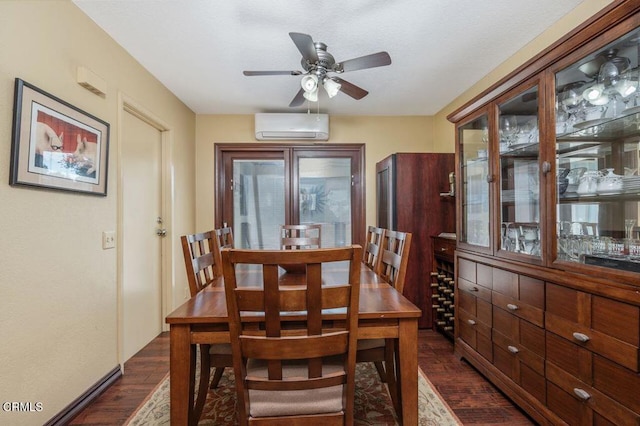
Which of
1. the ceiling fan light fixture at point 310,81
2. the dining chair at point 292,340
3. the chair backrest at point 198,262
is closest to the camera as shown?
the dining chair at point 292,340

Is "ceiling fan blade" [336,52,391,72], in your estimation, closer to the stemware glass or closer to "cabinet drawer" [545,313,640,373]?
the stemware glass

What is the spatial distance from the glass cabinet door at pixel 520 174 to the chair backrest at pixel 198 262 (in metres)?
1.90

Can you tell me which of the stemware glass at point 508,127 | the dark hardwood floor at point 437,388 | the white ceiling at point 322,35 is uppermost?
the white ceiling at point 322,35

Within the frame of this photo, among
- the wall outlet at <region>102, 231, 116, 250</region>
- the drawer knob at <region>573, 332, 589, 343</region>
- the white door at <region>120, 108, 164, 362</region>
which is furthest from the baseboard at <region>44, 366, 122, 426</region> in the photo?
the drawer knob at <region>573, 332, 589, 343</region>

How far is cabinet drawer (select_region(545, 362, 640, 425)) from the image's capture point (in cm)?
125

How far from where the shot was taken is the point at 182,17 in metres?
2.00

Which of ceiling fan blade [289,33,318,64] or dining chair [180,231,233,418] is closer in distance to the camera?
dining chair [180,231,233,418]

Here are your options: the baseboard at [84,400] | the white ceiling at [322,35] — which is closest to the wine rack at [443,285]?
the white ceiling at [322,35]

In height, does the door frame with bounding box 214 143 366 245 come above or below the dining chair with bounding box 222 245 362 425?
above

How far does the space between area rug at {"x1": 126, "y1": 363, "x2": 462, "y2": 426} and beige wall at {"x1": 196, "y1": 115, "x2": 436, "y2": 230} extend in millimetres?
2194

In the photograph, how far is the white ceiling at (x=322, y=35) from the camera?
191 centimetres

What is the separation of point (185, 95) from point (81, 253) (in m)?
2.07

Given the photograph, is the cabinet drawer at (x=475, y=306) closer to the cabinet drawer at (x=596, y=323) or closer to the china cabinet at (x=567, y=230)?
the china cabinet at (x=567, y=230)

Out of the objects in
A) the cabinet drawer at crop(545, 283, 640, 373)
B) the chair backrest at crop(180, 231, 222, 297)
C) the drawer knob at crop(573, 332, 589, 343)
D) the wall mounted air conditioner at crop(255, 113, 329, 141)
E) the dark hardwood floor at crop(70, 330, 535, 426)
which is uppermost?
the wall mounted air conditioner at crop(255, 113, 329, 141)
